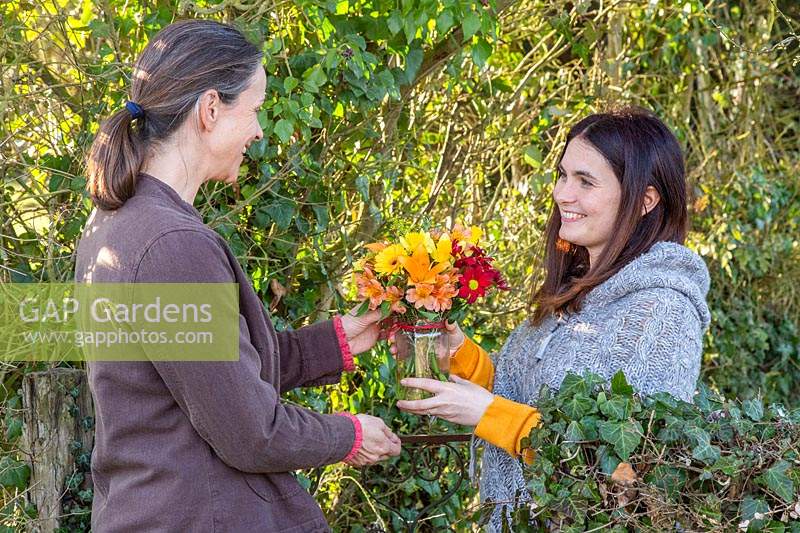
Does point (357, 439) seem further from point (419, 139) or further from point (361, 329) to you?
point (419, 139)

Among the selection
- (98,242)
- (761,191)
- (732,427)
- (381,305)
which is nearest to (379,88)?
(381,305)

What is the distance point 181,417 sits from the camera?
1604mm

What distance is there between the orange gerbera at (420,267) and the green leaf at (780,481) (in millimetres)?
790

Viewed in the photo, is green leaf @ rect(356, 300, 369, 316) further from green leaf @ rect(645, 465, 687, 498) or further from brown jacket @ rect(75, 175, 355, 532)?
green leaf @ rect(645, 465, 687, 498)

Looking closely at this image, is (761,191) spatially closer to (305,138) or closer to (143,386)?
(305,138)

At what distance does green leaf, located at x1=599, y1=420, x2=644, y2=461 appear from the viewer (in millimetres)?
1739

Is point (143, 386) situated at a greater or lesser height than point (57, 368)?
greater

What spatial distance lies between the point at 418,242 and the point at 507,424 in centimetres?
46

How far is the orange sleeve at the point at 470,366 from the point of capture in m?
2.58

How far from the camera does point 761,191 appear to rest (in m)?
4.95

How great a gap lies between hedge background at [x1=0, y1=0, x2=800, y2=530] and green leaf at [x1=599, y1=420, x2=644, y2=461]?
1137 mm

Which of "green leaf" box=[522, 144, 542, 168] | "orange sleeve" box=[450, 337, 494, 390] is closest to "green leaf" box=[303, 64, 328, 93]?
"orange sleeve" box=[450, 337, 494, 390]

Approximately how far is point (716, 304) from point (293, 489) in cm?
392

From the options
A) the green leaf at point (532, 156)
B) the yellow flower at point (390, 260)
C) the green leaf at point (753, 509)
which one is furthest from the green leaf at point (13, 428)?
the green leaf at point (532, 156)
